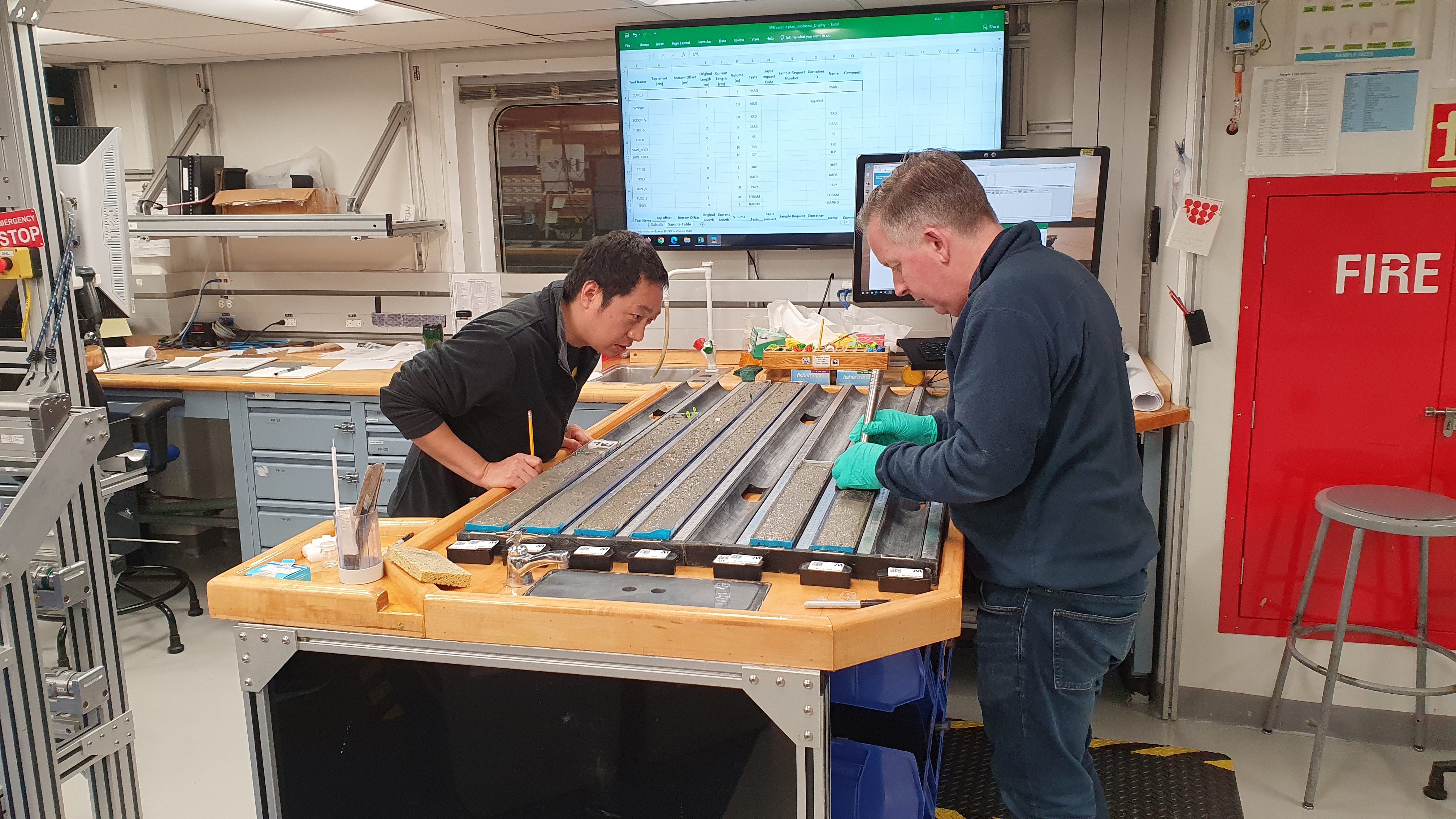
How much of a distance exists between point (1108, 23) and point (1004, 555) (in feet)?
8.66

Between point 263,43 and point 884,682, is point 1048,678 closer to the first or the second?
point 884,682

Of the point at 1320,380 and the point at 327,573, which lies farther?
the point at 1320,380

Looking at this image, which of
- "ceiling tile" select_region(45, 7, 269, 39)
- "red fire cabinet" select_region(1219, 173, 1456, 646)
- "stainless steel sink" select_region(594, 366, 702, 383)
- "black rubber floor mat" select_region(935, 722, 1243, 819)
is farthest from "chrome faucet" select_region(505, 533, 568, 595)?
"ceiling tile" select_region(45, 7, 269, 39)

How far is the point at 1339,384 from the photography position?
9.34 ft

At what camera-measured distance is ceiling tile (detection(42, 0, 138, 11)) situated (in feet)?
10.8

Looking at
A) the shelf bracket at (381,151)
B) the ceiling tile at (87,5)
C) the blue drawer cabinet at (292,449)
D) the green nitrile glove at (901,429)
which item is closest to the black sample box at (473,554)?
the green nitrile glove at (901,429)

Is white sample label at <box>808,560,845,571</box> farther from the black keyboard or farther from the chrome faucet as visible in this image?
the black keyboard

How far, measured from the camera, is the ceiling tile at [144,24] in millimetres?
3518

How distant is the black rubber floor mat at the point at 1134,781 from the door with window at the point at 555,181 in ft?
8.54

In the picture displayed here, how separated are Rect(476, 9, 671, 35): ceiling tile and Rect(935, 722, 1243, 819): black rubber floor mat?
9.03 feet

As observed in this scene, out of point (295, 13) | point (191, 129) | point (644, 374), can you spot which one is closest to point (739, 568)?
point (644, 374)

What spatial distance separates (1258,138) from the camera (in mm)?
2773

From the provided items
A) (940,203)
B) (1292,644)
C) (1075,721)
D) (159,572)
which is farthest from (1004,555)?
(159,572)

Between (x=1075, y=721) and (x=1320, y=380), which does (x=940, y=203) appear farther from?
(x=1320, y=380)
